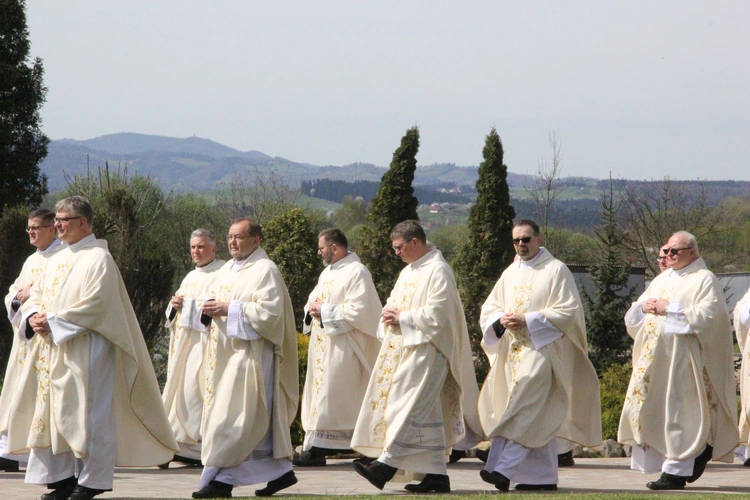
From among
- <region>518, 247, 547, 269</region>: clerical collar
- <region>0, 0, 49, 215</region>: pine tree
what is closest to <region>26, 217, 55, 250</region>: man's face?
<region>518, 247, 547, 269</region>: clerical collar

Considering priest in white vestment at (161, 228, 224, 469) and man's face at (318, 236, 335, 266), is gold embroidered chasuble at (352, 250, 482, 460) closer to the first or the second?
priest in white vestment at (161, 228, 224, 469)

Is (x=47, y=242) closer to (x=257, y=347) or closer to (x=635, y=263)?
(x=257, y=347)

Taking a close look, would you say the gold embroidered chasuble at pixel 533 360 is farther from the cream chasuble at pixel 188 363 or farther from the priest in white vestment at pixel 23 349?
the priest in white vestment at pixel 23 349

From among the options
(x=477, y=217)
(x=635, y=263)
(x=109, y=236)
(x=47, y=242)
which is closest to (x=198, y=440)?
(x=47, y=242)

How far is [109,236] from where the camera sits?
59.0ft

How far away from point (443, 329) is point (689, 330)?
2.28 m

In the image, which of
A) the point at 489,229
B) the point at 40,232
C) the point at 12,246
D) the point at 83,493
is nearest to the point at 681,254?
the point at 83,493

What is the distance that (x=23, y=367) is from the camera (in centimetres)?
821

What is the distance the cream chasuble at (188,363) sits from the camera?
10484 mm

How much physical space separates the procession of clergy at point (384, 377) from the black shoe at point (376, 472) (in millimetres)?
11

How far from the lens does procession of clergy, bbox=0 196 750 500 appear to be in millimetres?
7629

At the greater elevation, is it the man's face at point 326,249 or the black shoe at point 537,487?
the man's face at point 326,249

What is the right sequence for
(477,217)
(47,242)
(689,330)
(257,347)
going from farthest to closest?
1. (477,217)
2. (47,242)
3. (689,330)
4. (257,347)

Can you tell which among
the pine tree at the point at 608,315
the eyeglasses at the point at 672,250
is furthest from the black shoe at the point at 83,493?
the pine tree at the point at 608,315
